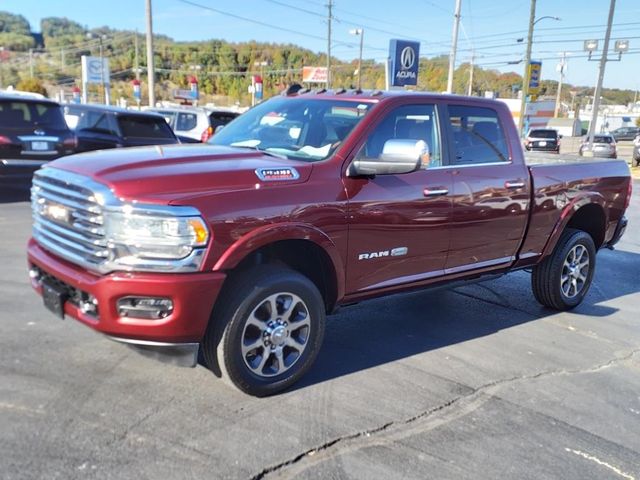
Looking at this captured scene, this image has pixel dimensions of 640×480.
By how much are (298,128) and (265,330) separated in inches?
64.8

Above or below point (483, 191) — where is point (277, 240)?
below

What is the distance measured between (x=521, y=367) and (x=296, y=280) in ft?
6.53

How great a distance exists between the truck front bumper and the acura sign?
2048 cm

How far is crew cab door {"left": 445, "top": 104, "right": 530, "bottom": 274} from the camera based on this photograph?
4.71m

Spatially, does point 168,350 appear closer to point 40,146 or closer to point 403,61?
point 40,146

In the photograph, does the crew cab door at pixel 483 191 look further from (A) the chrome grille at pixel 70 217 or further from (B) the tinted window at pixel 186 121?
(B) the tinted window at pixel 186 121

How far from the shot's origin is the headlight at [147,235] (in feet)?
10.2

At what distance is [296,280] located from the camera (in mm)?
3666

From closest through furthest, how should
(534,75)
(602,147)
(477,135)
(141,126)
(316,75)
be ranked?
(477,135)
(141,126)
(602,147)
(534,75)
(316,75)

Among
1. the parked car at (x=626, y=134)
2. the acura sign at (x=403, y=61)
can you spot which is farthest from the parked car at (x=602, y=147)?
the parked car at (x=626, y=134)

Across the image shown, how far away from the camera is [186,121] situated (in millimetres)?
14805

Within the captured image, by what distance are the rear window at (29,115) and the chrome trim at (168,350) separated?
27.2 ft

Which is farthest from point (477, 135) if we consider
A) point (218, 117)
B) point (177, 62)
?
point (177, 62)

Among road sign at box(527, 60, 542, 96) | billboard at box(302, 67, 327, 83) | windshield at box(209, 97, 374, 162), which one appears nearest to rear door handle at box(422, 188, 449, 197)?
windshield at box(209, 97, 374, 162)
